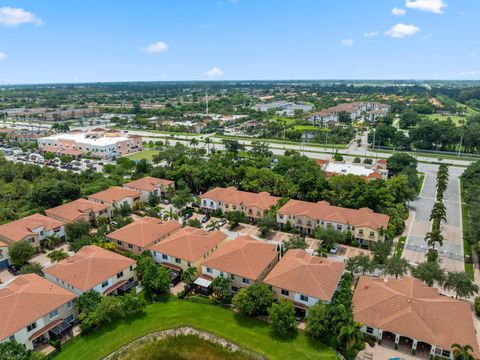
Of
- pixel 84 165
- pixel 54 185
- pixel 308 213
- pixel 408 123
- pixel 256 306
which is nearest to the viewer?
pixel 256 306

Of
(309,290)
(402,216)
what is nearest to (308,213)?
(402,216)

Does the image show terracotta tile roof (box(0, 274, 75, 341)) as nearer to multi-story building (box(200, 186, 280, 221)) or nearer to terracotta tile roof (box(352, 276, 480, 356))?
terracotta tile roof (box(352, 276, 480, 356))

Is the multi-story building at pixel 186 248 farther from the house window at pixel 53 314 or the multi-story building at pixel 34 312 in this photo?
the house window at pixel 53 314

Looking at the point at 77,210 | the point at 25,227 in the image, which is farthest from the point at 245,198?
the point at 25,227

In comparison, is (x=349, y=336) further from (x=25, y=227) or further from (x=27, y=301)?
(x=25, y=227)

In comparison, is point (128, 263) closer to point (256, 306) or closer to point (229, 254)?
point (229, 254)

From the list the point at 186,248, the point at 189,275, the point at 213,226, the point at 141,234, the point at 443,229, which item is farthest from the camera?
the point at 213,226
